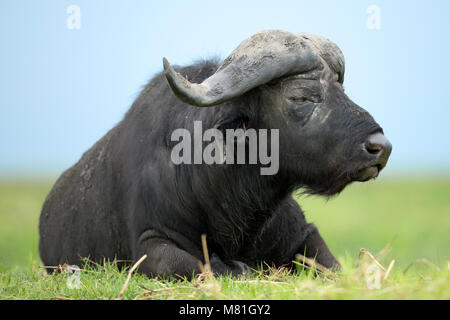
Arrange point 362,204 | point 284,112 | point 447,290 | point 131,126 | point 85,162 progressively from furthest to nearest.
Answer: point 362,204, point 85,162, point 131,126, point 284,112, point 447,290

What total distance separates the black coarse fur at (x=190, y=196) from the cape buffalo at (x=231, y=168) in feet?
0.04

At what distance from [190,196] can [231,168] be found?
1.78 feet

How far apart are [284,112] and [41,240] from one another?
179 inches

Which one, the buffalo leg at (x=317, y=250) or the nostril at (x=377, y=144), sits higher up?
the nostril at (x=377, y=144)

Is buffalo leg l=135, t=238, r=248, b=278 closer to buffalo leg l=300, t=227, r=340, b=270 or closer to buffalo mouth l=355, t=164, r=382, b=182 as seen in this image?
buffalo leg l=300, t=227, r=340, b=270

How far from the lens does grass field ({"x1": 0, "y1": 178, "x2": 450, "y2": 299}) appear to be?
14.8ft

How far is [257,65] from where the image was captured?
5.93 metres

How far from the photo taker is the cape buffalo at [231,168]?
5906mm

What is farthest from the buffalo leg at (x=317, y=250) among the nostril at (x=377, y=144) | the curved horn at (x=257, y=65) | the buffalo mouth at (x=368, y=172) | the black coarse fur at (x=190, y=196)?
the curved horn at (x=257, y=65)

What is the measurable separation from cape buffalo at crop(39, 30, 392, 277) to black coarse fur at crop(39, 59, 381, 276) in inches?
0.4

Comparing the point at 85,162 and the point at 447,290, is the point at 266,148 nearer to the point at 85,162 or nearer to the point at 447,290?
the point at 447,290

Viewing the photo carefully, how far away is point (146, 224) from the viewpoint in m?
6.88

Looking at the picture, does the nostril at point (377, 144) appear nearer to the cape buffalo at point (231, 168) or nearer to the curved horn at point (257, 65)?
the cape buffalo at point (231, 168)
